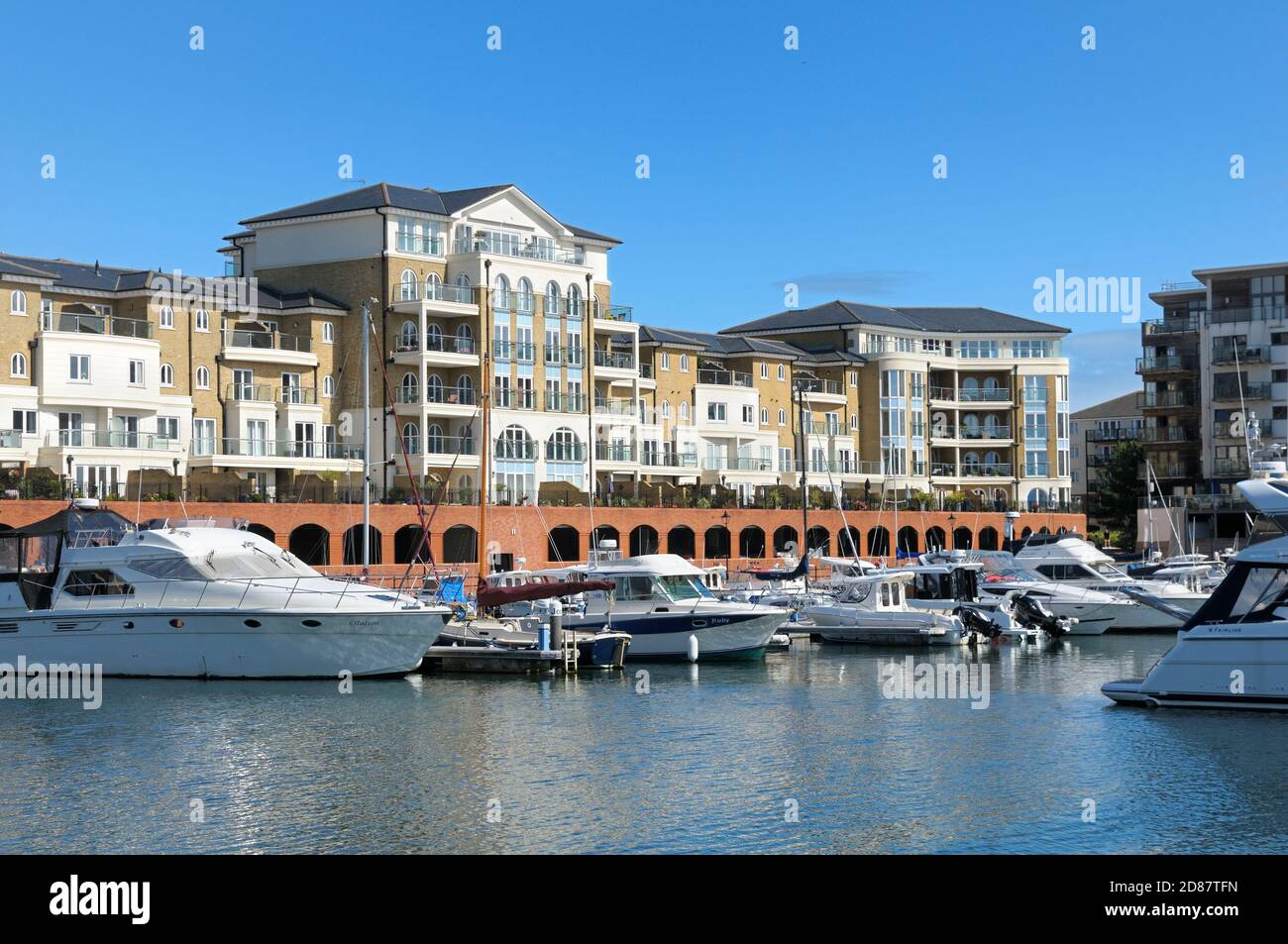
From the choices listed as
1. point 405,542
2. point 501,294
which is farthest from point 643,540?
point 405,542

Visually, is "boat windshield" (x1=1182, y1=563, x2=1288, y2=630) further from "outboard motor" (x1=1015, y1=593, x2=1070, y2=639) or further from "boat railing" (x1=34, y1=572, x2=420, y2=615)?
"outboard motor" (x1=1015, y1=593, x2=1070, y2=639)

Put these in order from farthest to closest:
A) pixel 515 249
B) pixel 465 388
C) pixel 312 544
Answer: pixel 515 249, pixel 465 388, pixel 312 544

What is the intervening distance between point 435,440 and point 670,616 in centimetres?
3065

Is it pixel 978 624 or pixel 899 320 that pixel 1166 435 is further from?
pixel 978 624

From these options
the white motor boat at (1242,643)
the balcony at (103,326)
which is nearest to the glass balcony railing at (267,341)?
the balcony at (103,326)

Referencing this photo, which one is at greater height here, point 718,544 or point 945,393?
point 945,393

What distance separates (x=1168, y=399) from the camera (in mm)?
108000

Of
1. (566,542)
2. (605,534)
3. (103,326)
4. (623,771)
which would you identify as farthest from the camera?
(605,534)

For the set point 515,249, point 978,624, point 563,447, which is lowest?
point 978,624

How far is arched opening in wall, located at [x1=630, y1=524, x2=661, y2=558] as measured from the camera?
77562 mm

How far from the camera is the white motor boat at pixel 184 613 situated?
122 ft

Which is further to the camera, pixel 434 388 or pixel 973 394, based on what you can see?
pixel 973 394

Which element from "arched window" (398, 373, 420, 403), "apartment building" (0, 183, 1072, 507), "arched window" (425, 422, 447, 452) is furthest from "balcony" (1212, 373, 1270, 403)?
"arched window" (398, 373, 420, 403)
